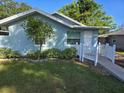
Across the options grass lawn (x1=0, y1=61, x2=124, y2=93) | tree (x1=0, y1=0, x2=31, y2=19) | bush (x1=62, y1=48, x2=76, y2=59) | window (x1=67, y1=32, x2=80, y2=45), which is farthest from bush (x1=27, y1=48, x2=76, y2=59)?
tree (x1=0, y1=0, x2=31, y2=19)

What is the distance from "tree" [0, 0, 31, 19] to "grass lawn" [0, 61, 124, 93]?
34226 mm

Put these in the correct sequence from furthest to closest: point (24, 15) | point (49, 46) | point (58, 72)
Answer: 1. point (49, 46)
2. point (24, 15)
3. point (58, 72)

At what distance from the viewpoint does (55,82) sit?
30.3 feet

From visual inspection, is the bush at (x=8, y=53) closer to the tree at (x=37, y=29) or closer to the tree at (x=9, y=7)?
the tree at (x=37, y=29)

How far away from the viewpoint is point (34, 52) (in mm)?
18141

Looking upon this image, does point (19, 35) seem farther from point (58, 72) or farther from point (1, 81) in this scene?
point (1, 81)

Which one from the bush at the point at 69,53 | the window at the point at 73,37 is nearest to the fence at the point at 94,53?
the bush at the point at 69,53

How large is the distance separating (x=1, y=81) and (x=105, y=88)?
14.9ft

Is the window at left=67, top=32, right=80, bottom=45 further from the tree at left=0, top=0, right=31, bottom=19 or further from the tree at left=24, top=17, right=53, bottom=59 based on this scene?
the tree at left=0, top=0, right=31, bottom=19

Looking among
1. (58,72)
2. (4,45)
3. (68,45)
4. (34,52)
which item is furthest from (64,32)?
(58,72)

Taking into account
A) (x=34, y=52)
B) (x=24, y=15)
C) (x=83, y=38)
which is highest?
(x=24, y=15)

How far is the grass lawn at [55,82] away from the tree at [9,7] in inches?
1347

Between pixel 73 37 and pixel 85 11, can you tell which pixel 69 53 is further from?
pixel 85 11

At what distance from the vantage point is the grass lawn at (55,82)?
27.5ft
